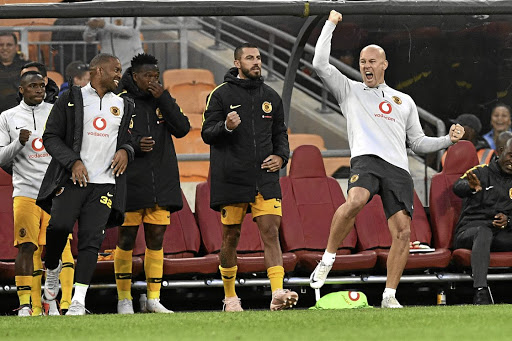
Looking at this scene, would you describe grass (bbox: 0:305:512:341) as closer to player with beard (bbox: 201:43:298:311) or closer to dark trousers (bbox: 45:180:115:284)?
dark trousers (bbox: 45:180:115:284)

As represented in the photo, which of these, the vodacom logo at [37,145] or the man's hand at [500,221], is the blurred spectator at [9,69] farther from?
the man's hand at [500,221]

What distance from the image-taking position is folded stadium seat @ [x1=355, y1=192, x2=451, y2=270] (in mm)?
10617

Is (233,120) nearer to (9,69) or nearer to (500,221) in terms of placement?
(500,221)

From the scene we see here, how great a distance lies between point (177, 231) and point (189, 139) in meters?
3.29

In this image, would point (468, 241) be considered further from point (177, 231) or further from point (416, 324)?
point (416, 324)

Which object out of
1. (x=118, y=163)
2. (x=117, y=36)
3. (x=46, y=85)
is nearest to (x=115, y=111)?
(x=118, y=163)

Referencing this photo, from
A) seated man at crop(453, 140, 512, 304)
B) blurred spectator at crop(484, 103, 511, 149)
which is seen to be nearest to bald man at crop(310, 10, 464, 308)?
seated man at crop(453, 140, 512, 304)

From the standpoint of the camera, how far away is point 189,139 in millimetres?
13906

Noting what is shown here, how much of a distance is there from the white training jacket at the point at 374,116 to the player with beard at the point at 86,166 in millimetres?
1664

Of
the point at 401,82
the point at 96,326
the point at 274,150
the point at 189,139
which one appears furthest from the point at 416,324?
the point at 189,139

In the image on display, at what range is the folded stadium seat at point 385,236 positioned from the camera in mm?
10617

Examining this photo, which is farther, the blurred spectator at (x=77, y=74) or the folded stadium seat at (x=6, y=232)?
the blurred spectator at (x=77, y=74)

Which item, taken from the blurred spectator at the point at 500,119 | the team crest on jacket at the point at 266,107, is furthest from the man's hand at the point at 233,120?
the blurred spectator at the point at 500,119

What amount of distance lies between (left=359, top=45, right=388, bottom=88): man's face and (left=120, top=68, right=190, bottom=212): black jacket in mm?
1535
